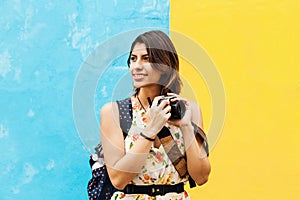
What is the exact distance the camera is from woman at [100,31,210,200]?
6.28 ft

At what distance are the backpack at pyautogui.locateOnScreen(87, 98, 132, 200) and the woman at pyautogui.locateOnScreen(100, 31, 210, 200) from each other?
0.07 feet

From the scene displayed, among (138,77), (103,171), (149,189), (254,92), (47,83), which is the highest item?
(47,83)

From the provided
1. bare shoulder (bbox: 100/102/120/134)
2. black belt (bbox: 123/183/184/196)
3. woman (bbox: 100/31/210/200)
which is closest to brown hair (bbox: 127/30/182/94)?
woman (bbox: 100/31/210/200)

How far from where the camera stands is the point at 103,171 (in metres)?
2.07

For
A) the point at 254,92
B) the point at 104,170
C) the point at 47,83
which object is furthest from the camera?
the point at 47,83

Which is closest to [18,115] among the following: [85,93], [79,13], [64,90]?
[64,90]

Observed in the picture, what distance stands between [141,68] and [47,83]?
1.22 metres

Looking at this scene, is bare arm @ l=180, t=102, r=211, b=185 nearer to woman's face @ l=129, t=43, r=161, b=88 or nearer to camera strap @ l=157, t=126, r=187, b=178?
camera strap @ l=157, t=126, r=187, b=178

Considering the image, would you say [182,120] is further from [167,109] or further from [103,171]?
[103,171]

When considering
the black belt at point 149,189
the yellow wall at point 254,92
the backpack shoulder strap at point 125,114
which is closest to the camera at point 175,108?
the backpack shoulder strap at point 125,114

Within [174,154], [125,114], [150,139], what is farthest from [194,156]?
[125,114]

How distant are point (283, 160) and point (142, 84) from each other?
1.22 m

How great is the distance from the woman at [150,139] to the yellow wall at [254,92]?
3.12ft

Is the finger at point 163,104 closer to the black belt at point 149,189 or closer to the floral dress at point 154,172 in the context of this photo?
the floral dress at point 154,172
